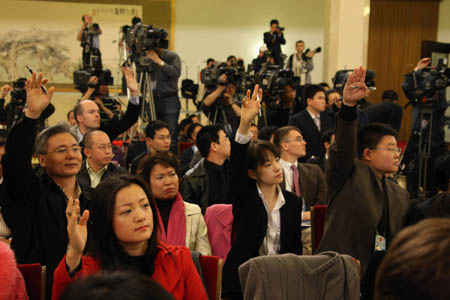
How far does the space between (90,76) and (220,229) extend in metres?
3.22

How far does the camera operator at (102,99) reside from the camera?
17.0ft

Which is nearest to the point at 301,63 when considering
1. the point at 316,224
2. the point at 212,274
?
the point at 316,224

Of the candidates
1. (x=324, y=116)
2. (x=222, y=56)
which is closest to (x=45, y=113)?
(x=324, y=116)

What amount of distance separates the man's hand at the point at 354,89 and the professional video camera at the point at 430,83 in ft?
9.51

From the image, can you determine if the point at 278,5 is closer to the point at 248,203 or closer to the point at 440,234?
the point at 248,203

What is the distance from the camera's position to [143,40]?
507cm

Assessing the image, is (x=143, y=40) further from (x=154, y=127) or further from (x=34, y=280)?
(x=34, y=280)

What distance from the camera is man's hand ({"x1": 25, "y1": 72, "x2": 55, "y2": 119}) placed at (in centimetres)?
230

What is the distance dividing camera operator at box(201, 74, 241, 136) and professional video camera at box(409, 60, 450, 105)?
82.8 inches

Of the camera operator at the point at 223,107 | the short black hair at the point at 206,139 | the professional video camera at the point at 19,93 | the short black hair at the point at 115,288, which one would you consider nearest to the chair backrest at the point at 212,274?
the short black hair at the point at 115,288

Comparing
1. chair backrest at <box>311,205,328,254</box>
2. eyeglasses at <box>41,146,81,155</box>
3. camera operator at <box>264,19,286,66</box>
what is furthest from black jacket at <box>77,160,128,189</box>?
camera operator at <box>264,19,286,66</box>

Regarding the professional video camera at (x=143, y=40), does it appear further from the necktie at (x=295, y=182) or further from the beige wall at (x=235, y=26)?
the beige wall at (x=235, y=26)

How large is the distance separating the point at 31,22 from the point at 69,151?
32.1 feet

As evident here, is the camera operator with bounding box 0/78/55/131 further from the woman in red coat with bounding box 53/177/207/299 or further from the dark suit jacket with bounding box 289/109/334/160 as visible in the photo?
the woman in red coat with bounding box 53/177/207/299
